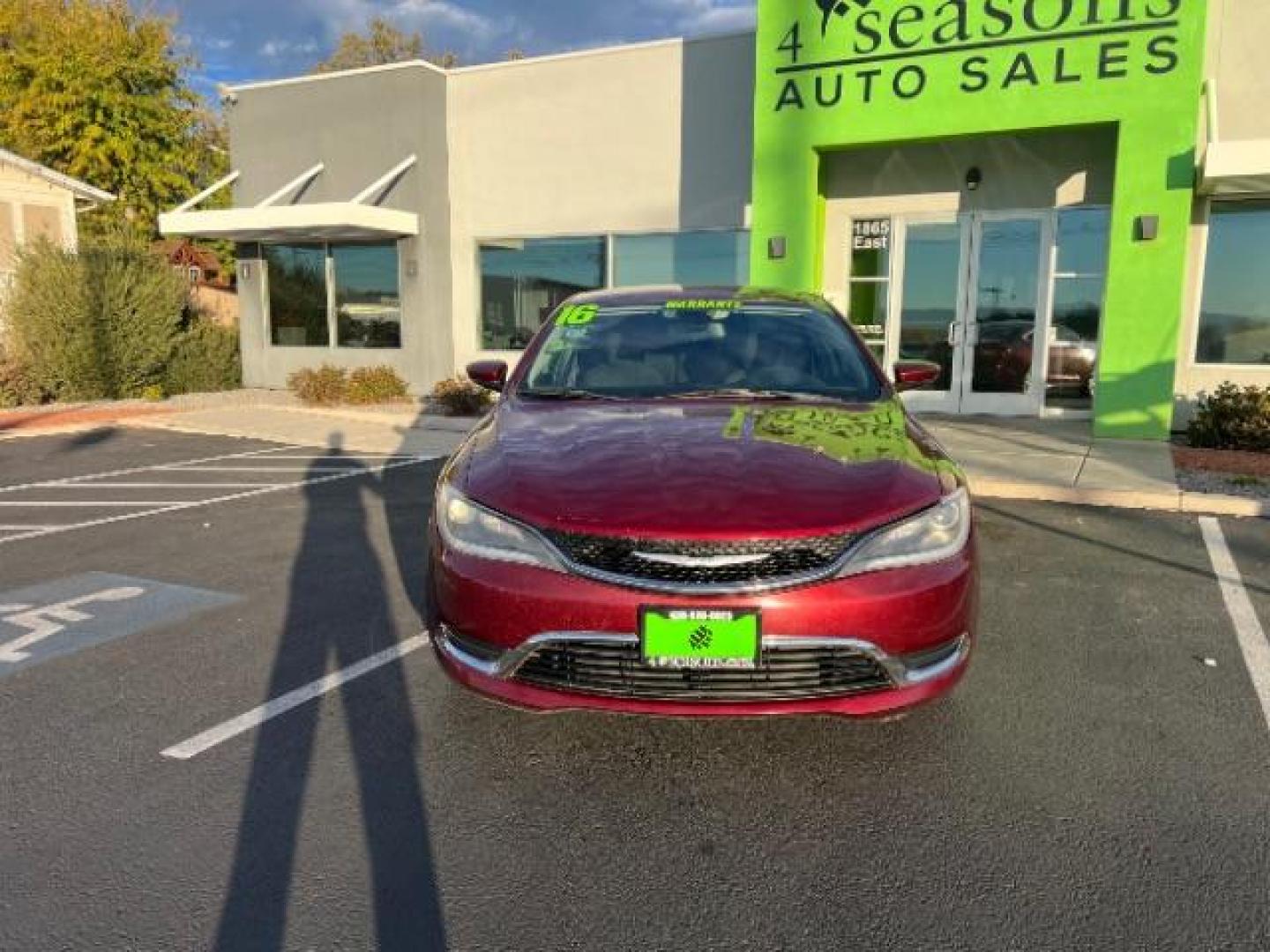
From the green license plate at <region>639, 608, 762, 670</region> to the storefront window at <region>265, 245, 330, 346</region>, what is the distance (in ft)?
51.2

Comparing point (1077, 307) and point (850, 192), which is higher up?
point (850, 192)

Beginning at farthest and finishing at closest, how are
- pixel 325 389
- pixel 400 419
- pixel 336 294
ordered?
pixel 336 294 → pixel 325 389 → pixel 400 419

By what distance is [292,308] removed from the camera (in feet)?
57.1

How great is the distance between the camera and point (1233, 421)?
9.27 m

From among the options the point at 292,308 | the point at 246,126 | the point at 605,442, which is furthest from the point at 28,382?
the point at 605,442

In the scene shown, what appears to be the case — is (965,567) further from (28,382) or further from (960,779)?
(28,382)

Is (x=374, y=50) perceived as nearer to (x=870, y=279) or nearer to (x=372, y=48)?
(x=372, y=48)

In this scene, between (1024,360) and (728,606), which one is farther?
(1024,360)

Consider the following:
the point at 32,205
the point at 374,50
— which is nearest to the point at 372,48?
the point at 374,50

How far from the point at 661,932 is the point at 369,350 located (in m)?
15.1

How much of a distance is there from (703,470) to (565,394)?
49.0 inches

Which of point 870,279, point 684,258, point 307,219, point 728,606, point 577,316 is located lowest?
point 728,606

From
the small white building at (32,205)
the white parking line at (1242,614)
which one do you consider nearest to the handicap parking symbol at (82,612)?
the white parking line at (1242,614)

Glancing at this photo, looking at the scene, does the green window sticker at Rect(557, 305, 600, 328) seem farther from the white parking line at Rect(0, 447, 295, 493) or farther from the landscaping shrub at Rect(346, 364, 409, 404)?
the landscaping shrub at Rect(346, 364, 409, 404)
